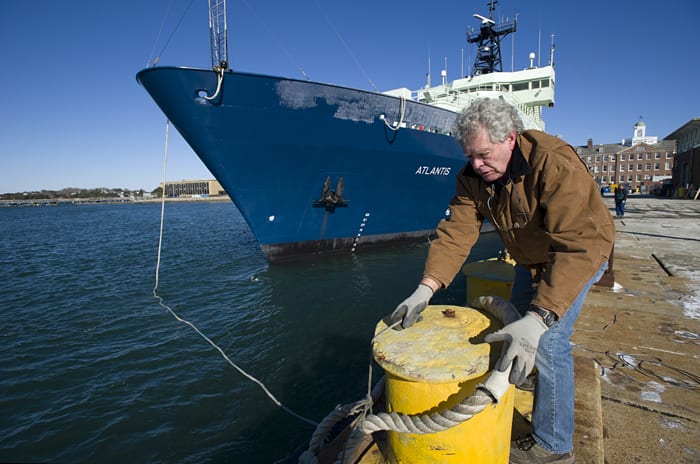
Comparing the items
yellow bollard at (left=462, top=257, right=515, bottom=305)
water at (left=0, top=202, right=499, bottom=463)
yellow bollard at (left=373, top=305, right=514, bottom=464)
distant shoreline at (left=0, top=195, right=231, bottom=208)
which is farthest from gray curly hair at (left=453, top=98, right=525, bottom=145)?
distant shoreline at (left=0, top=195, right=231, bottom=208)

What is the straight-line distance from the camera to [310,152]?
1005cm

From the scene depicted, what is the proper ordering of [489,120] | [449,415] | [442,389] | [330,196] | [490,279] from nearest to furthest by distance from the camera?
1. [449,415]
2. [442,389]
3. [489,120]
4. [490,279]
5. [330,196]

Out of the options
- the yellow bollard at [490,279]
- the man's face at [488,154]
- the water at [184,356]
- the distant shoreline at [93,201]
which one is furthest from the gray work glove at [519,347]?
the distant shoreline at [93,201]

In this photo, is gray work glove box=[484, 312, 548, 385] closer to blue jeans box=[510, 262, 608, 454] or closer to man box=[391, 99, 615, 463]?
man box=[391, 99, 615, 463]

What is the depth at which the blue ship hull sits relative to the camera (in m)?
8.74

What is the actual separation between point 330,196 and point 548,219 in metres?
9.30

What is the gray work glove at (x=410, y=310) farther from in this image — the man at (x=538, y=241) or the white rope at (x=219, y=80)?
the white rope at (x=219, y=80)

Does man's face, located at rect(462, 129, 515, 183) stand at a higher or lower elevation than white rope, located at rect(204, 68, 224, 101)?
lower

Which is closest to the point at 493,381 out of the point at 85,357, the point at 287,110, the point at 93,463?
the point at 93,463

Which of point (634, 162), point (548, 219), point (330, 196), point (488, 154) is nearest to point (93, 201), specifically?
point (330, 196)

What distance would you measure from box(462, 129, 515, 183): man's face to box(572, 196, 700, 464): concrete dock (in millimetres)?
1547

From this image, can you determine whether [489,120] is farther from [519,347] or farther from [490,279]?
[490,279]

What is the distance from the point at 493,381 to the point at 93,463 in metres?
4.16

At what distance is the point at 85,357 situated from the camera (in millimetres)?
5695
